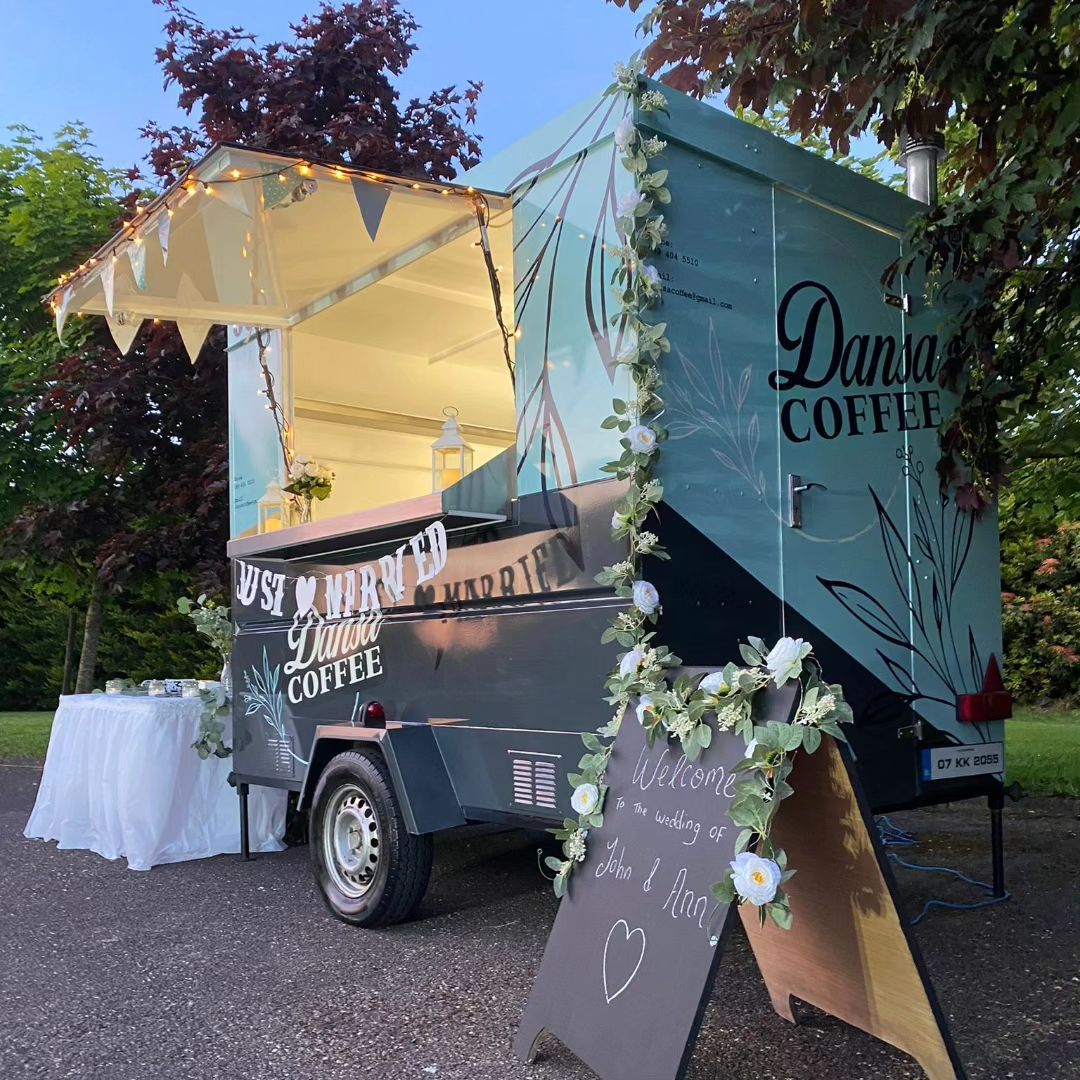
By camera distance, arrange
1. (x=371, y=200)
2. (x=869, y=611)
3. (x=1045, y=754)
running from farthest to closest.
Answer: (x=1045, y=754) → (x=371, y=200) → (x=869, y=611)

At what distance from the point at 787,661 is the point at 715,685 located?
22cm

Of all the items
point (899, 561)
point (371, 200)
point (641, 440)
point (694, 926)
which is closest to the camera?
point (694, 926)

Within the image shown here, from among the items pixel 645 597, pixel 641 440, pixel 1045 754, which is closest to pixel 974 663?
pixel 645 597

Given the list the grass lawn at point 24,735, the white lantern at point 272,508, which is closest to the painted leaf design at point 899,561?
the white lantern at point 272,508

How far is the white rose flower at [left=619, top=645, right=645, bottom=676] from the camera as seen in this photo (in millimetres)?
3000

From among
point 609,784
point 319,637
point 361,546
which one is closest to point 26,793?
point 319,637

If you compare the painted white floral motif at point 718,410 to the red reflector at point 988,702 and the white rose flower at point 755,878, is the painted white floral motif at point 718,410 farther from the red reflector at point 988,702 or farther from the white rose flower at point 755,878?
the white rose flower at point 755,878

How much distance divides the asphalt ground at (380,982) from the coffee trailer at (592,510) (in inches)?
17.5

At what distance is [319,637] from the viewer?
15.5ft

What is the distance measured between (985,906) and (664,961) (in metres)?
2.41

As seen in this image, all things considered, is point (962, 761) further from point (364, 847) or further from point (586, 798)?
point (364, 847)

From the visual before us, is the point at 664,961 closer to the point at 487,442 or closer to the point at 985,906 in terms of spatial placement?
the point at 985,906

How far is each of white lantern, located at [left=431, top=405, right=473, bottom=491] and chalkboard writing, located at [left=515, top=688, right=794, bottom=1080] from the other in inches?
105

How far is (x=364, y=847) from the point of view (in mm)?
4141
